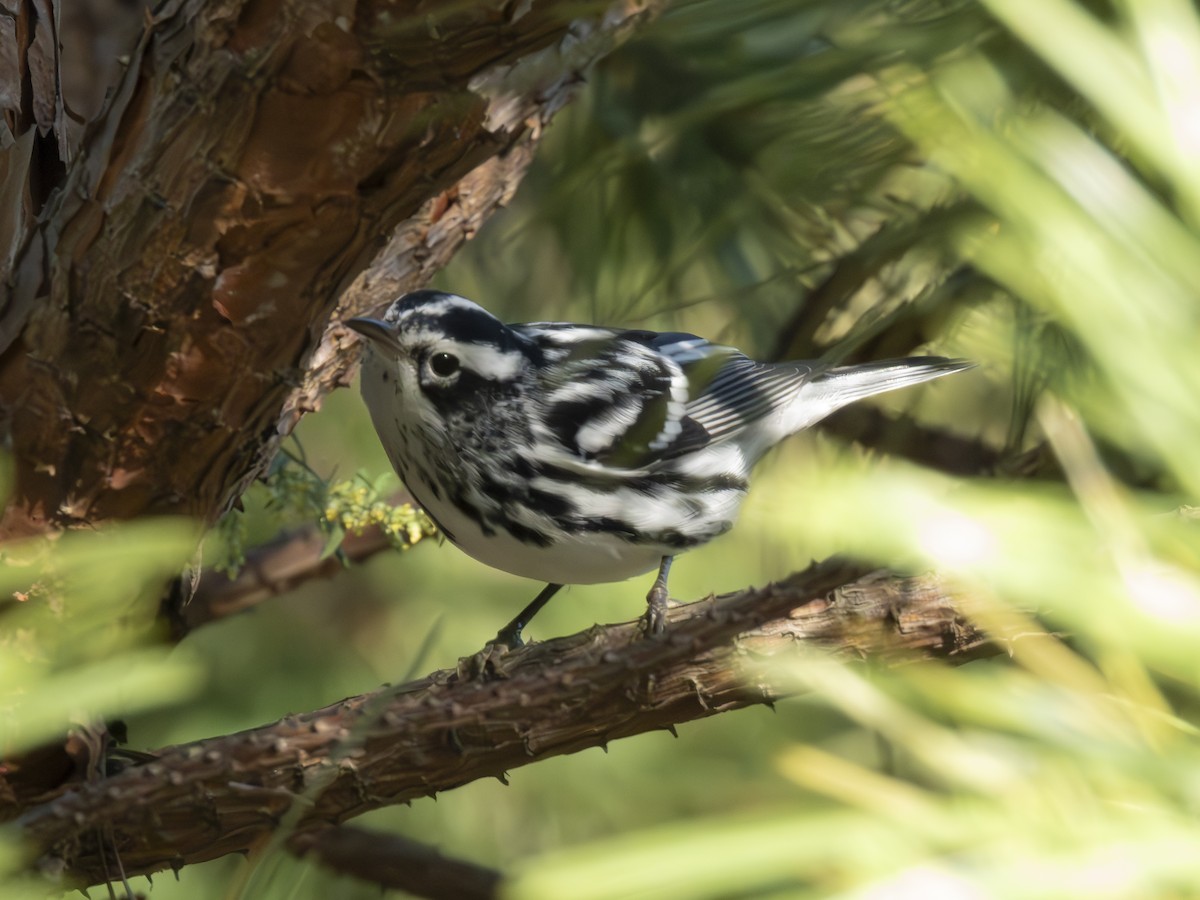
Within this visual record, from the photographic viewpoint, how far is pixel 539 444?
3.89ft

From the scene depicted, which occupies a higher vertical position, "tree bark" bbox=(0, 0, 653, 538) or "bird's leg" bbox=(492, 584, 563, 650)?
"bird's leg" bbox=(492, 584, 563, 650)

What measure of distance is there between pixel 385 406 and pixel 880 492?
0.94 m

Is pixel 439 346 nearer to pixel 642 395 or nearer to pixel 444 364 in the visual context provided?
pixel 444 364

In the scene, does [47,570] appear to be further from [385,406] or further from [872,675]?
[385,406]

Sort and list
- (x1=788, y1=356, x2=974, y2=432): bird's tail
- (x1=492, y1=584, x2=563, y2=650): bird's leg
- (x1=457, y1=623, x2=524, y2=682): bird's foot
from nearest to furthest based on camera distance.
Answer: (x1=457, y1=623, x2=524, y2=682): bird's foot < (x1=788, y1=356, x2=974, y2=432): bird's tail < (x1=492, y1=584, x2=563, y2=650): bird's leg

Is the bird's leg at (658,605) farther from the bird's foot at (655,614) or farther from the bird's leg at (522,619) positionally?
the bird's leg at (522,619)

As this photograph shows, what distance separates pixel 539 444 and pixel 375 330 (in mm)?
211

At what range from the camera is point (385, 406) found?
1.20 meters

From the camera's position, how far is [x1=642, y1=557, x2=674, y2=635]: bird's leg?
1.06m

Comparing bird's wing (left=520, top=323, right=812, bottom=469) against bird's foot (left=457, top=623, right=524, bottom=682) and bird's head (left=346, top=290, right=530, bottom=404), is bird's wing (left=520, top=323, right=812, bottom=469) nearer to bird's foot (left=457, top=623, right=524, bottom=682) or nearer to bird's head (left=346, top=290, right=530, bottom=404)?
bird's head (left=346, top=290, right=530, bottom=404)

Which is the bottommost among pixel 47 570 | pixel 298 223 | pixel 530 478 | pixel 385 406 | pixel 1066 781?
pixel 1066 781

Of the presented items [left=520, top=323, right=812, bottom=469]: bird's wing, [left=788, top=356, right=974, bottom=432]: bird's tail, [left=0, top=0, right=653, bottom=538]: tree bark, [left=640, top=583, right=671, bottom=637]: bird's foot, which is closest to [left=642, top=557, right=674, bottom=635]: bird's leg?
[left=640, top=583, right=671, bottom=637]: bird's foot

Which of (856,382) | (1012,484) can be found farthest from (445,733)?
(856,382)

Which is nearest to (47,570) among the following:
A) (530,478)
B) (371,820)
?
(530,478)
